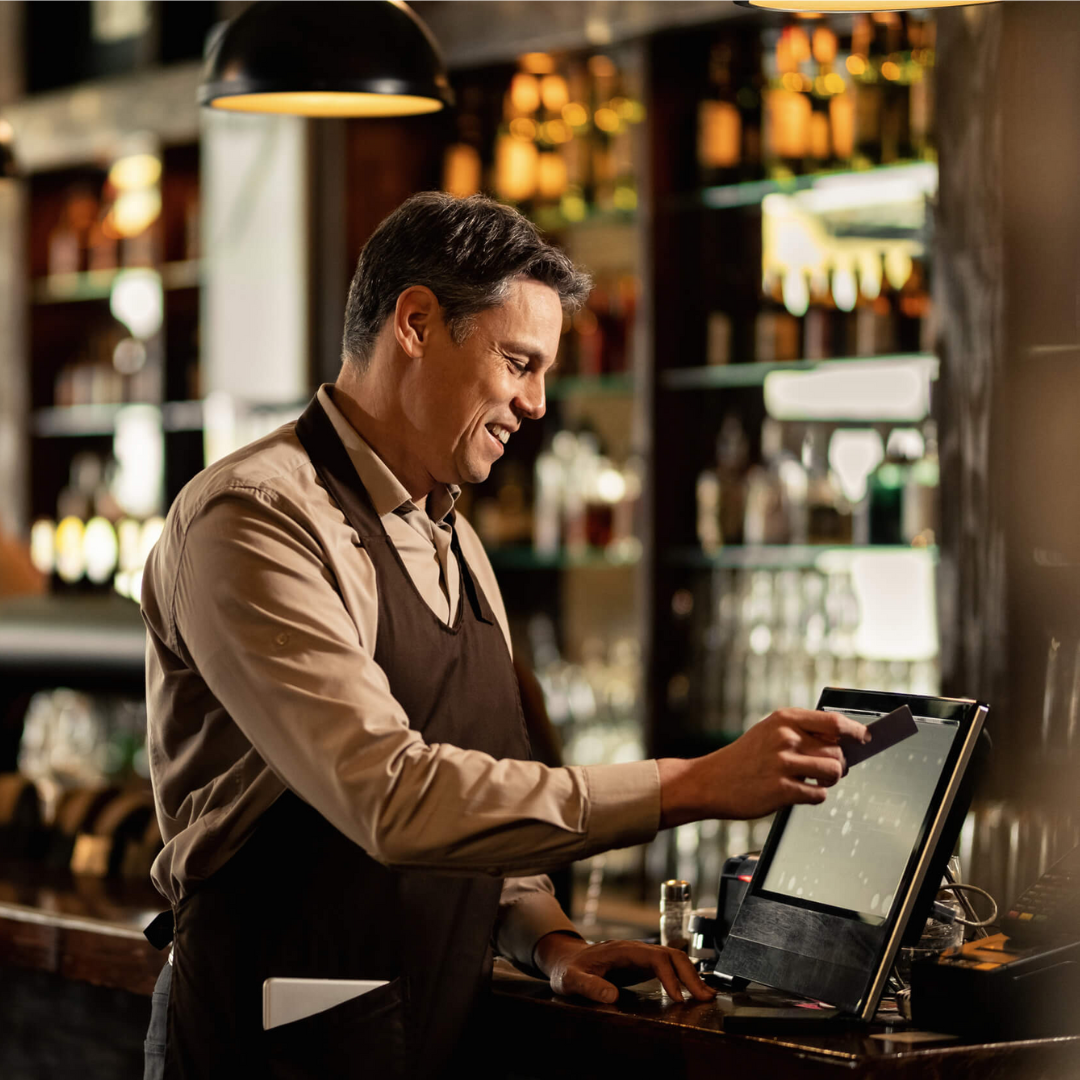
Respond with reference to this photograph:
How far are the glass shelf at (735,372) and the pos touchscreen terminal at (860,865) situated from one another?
8.25 ft

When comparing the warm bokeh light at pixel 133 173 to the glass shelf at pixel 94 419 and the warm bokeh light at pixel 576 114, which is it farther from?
the warm bokeh light at pixel 576 114

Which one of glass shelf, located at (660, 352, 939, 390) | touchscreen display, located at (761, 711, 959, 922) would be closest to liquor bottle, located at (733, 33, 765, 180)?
glass shelf, located at (660, 352, 939, 390)

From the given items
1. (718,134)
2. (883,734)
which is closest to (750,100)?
(718,134)

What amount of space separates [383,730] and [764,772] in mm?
335

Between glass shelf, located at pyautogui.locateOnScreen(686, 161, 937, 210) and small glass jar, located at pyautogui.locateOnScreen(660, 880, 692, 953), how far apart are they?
2.38 metres

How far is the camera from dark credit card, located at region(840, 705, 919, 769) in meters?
1.49

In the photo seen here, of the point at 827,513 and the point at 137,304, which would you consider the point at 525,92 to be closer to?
the point at 827,513

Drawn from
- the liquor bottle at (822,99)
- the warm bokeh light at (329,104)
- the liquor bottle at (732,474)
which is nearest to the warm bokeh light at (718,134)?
the liquor bottle at (822,99)

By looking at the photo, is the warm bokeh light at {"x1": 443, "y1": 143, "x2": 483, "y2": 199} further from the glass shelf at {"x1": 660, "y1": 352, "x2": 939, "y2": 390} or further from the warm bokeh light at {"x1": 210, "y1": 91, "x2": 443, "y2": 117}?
the warm bokeh light at {"x1": 210, "y1": 91, "x2": 443, "y2": 117}

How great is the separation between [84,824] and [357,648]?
5.24 ft

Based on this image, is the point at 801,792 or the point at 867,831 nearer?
the point at 801,792

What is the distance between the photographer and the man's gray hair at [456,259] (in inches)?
67.6

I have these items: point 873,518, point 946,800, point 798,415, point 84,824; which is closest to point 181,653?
point 946,800

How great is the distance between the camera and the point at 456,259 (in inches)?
67.3
